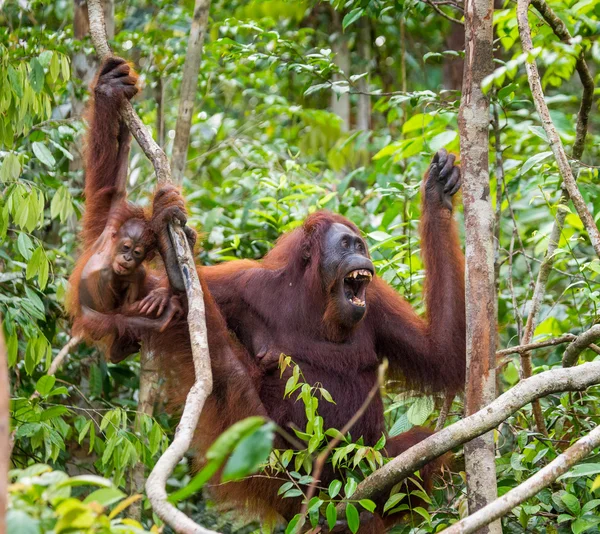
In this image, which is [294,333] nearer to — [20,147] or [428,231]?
[428,231]

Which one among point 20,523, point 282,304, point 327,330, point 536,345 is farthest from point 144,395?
point 20,523

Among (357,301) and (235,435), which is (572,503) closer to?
(357,301)

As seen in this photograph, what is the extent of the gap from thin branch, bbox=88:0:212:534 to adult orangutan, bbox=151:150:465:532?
2.58ft

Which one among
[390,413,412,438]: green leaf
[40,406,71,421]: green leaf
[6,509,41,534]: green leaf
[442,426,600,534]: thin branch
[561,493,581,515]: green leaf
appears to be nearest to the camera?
[6,509,41,534]: green leaf

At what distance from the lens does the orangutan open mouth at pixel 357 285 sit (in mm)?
4266

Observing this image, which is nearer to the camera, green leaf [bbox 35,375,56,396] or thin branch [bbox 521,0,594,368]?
green leaf [bbox 35,375,56,396]

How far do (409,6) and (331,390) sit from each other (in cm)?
218

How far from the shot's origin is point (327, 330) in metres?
4.41

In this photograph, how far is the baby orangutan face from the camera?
13.2 feet

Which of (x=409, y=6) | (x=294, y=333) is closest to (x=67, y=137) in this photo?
(x=294, y=333)

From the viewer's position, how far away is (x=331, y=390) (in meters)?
4.36

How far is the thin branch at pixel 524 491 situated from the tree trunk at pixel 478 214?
0.63 metres

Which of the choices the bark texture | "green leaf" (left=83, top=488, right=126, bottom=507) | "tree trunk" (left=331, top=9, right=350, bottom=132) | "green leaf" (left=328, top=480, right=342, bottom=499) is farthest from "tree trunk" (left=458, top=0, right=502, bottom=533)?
"tree trunk" (left=331, top=9, right=350, bottom=132)

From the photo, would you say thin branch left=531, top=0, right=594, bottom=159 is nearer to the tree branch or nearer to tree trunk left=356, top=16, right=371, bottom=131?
the tree branch
